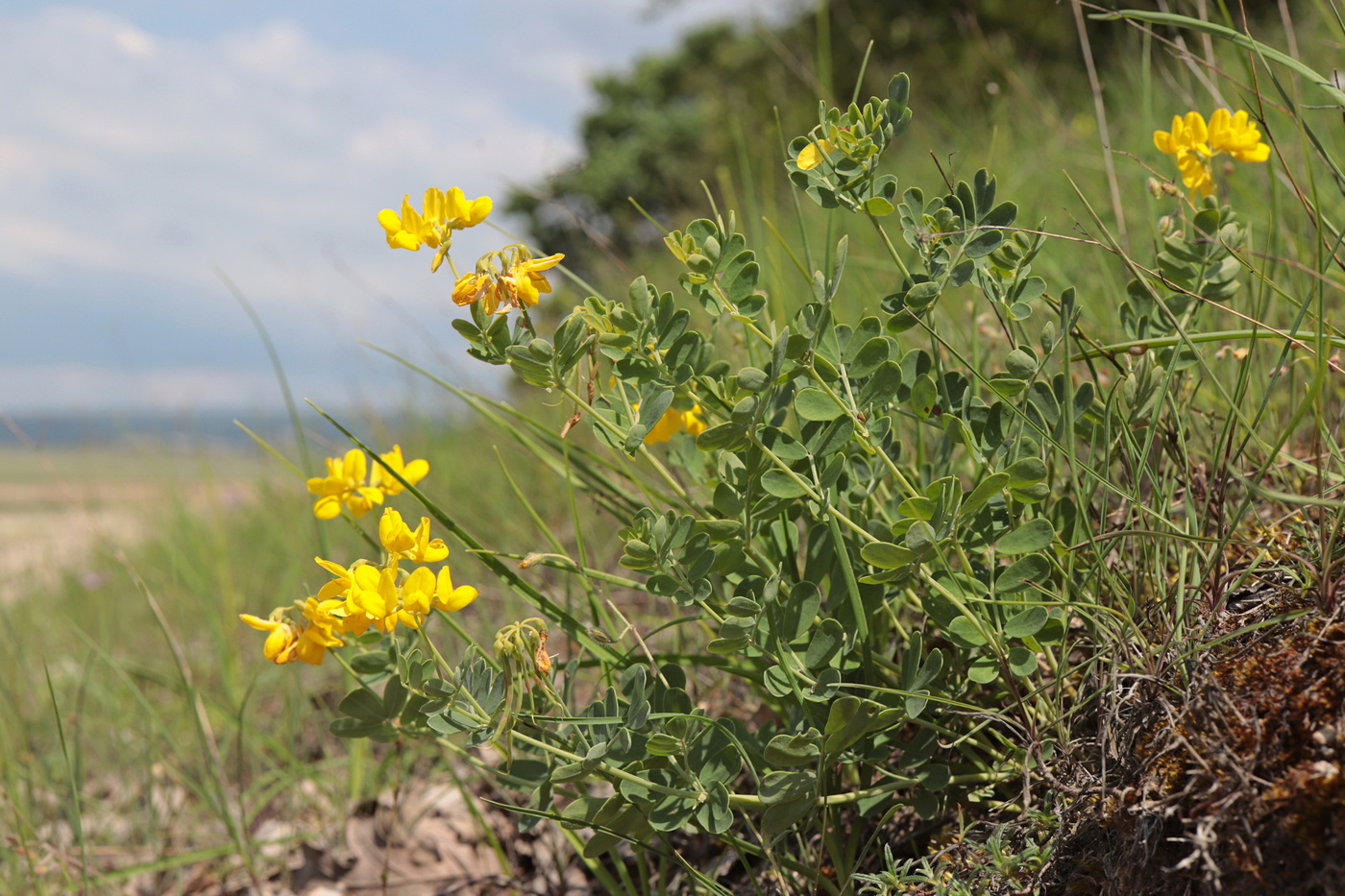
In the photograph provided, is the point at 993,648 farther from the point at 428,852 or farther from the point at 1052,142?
the point at 1052,142

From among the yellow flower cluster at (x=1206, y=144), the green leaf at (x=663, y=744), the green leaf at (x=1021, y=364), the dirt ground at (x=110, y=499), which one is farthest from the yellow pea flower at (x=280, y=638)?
the dirt ground at (x=110, y=499)

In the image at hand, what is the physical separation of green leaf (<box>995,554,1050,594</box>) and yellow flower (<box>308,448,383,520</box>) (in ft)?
2.68

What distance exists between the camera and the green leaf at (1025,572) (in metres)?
1.00

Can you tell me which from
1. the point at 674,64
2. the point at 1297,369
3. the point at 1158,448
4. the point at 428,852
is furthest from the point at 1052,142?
the point at 674,64

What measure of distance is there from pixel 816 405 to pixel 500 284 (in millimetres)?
390

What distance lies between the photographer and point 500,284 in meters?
0.96

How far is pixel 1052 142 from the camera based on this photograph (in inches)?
130

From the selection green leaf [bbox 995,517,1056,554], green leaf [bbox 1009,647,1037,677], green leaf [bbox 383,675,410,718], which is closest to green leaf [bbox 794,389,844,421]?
green leaf [bbox 995,517,1056,554]

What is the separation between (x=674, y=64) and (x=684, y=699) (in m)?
19.0

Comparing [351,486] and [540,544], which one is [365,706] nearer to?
[351,486]

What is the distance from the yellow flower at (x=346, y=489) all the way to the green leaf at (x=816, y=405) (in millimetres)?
586

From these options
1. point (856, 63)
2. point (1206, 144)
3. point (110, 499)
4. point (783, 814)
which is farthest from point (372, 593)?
point (856, 63)

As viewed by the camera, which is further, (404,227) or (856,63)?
(856,63)

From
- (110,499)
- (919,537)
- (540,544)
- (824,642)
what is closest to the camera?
(919,537)
